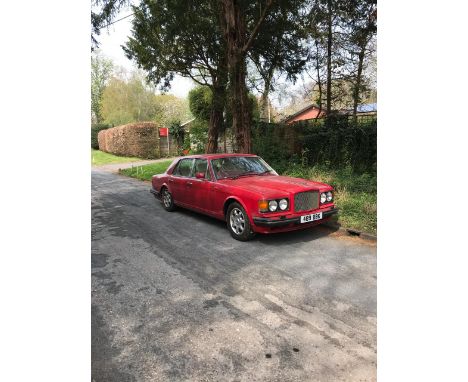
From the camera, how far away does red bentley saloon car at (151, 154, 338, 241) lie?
4.88 m

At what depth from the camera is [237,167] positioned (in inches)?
246

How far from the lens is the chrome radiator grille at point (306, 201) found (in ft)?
16.4

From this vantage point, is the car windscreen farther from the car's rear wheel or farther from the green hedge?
the green hedge

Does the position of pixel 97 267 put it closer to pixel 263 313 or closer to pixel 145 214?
pixel 263 313

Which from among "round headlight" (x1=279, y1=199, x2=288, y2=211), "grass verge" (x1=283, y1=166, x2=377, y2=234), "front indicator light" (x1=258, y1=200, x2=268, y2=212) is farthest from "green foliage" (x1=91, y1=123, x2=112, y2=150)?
"round headlight" (x1=279, y1=199, x2=288, y2=211)

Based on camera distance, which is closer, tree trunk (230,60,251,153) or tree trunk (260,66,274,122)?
tree trunk (230,60,251,153)

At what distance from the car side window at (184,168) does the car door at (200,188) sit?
24 centimetres

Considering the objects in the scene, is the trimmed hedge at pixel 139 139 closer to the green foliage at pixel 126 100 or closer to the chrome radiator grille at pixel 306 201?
the green foliage at pixel 126 100
